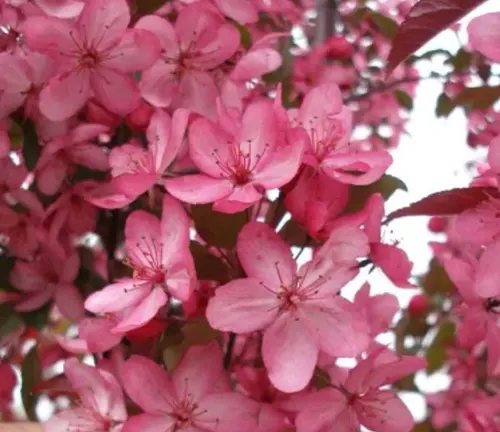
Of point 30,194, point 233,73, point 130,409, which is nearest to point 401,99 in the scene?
point 233,73

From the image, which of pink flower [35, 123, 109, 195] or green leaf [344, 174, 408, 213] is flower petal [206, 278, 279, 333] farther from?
pink flower [35, 123, 109, 195]

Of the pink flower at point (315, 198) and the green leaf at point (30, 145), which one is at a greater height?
the pink flower at point (315, 198)

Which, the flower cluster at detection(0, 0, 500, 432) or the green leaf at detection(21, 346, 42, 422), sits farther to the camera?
the green leaf at detection(21, 346, 42, 422)

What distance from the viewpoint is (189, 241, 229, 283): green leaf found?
0.65 metres

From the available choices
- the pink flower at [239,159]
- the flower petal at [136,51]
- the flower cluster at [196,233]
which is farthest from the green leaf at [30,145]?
the pink flower at [239,159]

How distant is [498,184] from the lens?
24.1 inches

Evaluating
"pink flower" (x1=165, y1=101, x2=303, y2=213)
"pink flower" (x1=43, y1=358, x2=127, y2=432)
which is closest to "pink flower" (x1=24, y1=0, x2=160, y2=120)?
"pink flower" (x1=165, y1=101, x2=303, y2=213)

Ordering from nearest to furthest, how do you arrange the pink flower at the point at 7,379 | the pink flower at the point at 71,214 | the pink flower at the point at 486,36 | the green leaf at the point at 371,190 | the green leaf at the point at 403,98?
the pink flower at the point at 486,36 < the green leaf at the point at 371,190 < the pink flower at the point at 71,214 < the pink flower at the point at 7,379 < the green leaf at the point at 403,98

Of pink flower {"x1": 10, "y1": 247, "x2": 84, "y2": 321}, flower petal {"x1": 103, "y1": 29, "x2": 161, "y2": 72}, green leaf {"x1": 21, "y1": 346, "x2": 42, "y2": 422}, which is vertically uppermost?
flower petal {"x1": 103, "y1": 29, "x2": 161, "y2": 72}

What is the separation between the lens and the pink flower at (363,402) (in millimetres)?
589

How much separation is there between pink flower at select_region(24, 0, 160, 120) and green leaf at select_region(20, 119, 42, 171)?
54 mm

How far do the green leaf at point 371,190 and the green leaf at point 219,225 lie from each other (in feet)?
0.32

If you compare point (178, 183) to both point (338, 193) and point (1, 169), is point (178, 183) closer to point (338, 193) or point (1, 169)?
point (338, 193)

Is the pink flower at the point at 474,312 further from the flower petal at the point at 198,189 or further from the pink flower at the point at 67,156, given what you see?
the pink flower at the point at 67,156
